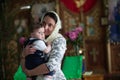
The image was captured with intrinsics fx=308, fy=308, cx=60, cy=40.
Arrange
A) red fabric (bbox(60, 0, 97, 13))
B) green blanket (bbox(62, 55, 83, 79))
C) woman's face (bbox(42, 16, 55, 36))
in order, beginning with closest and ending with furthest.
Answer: woman's face (bbox(42, 16, 55, 36))
green blanket (bbox(62, 55, 83, 79))
red fabric (bbox(60, 0, 97, 13))

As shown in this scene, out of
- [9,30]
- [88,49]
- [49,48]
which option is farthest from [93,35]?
[49,48]

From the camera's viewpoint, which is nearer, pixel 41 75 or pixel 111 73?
pixel 41 75

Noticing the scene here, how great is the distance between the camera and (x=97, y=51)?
6383 millimetres

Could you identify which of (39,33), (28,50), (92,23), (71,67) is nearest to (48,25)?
(39,33)

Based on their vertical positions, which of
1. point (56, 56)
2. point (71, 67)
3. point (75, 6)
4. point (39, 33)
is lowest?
point (71, 67)

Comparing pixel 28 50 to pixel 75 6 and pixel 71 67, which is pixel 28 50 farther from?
pixel 75 6

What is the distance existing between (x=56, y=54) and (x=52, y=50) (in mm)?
39

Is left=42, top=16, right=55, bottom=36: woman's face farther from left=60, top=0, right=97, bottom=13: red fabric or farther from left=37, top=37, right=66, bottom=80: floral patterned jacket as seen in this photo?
left=60, top=0, right=97, bottom=13: red fabric

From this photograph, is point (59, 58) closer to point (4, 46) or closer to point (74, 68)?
point (74, 68)

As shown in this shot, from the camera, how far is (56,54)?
1.79 m

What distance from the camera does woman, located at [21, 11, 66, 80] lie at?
1.77m

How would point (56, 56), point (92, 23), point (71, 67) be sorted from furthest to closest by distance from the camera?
point (92, 23) < point (71, 67) < point (56, 56)

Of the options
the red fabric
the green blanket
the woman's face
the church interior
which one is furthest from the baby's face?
the red fabric

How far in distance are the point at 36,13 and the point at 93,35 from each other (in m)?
1.30
